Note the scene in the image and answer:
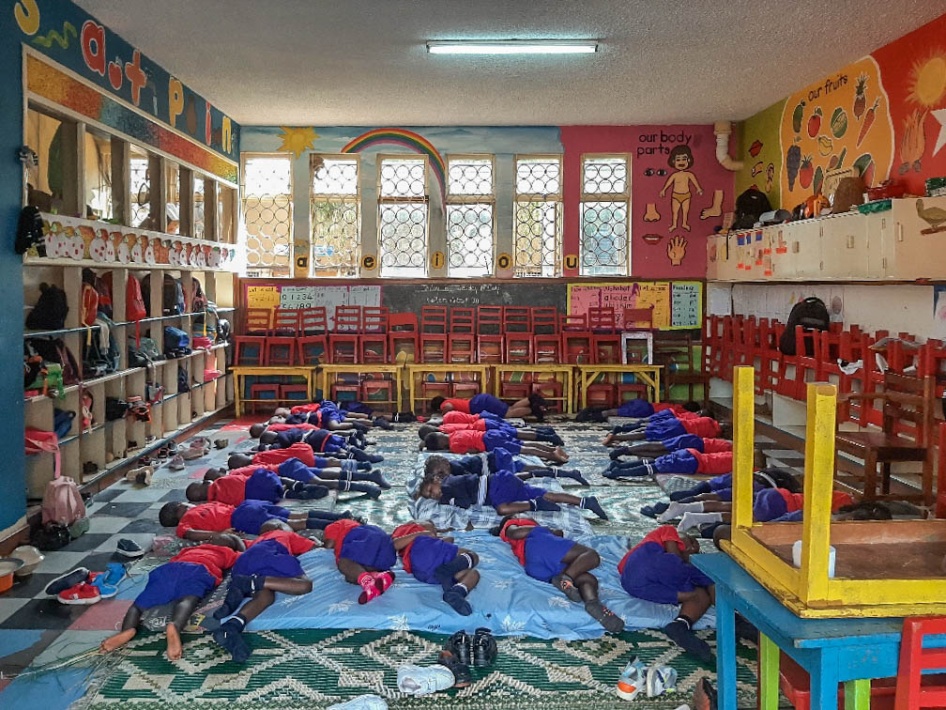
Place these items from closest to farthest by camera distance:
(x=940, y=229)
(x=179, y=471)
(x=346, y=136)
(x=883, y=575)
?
(x=883, y=575)
(x=940, y=229)
(x=179, y=471)
(x=346, y=136)

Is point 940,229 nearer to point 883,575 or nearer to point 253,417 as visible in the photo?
point 883,575

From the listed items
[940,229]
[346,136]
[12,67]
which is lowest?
[940,229]

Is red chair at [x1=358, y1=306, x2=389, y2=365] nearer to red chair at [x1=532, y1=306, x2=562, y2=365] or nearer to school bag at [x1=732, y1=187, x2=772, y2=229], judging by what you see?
red chair at [x1=532, y1=306, x2=562, y2=365]

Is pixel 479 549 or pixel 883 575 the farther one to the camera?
pixel 479 549

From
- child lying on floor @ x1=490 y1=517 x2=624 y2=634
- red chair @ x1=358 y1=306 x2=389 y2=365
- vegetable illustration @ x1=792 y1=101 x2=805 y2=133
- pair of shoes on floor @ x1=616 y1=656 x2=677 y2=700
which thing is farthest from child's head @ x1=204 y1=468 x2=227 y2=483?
vegetable illustration @ x1=792 y1=101 x2=805 y2=133

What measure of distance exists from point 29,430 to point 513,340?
573cm

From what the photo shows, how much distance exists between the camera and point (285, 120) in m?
9.69

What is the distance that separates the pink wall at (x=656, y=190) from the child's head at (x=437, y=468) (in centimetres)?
472

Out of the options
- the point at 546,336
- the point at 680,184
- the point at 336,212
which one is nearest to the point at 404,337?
the point at 546,336

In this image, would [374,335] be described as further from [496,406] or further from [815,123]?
[815,123]

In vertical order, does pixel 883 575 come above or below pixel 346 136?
below

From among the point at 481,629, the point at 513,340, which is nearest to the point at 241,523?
the point at 481,629

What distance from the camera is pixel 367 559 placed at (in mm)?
4000

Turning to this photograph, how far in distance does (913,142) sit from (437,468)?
4.45 m
